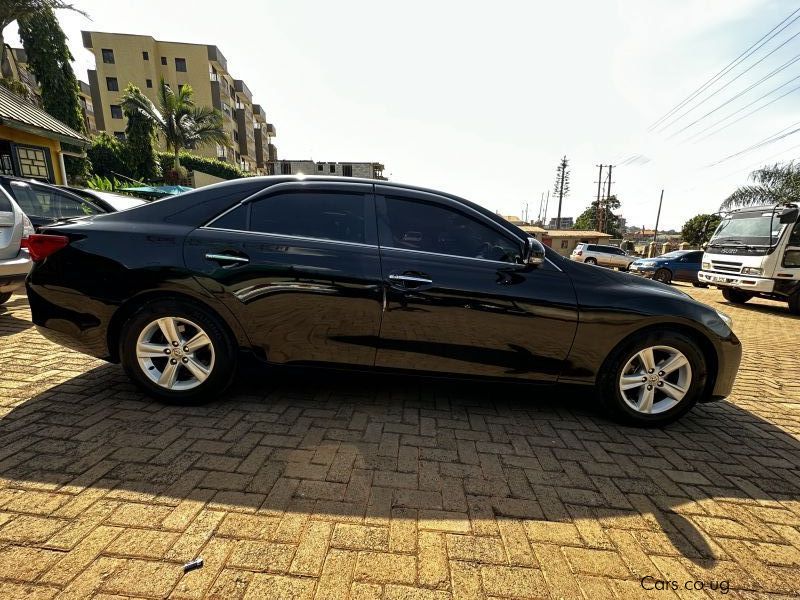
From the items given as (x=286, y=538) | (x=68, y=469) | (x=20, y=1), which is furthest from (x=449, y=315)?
(x=20, y=1)

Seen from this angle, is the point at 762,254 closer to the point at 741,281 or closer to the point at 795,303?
the point at 741,281

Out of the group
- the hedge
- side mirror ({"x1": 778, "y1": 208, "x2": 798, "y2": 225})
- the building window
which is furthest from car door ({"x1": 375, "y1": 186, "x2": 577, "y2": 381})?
the hedge

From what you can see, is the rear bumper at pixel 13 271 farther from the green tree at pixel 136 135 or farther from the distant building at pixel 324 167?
the distant building at pixel 324 167

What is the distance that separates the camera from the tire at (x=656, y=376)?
2.60 meters

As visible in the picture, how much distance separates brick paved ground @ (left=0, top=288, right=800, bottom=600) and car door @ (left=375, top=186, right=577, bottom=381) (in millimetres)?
492

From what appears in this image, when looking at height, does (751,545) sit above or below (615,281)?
below

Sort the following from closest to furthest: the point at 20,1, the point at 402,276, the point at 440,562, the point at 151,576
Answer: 1. the point at 151,576
2. the point at 440,562
3. the point at 402,276
4. the point at 20,1

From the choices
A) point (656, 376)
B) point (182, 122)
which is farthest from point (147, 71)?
point (656, 376)

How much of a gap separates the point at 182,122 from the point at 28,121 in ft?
63.8

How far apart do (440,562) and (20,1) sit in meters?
25.7

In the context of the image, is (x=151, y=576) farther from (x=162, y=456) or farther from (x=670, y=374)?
(x=670, y=374)

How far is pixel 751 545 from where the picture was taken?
5.65 feet

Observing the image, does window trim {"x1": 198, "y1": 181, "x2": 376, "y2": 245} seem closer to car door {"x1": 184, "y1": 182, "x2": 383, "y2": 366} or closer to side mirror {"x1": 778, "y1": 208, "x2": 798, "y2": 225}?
car door {"x1": 184, "y1": 182, "x2": 383, "y2": 366}

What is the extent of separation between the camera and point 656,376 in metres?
2.63
